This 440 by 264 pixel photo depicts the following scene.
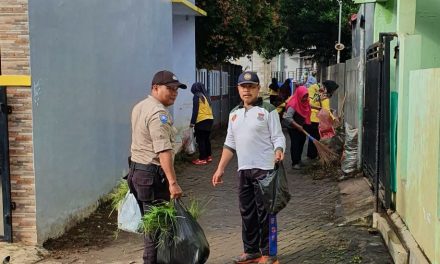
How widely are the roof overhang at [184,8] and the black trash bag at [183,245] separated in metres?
7.80

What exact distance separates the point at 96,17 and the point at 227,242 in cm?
333

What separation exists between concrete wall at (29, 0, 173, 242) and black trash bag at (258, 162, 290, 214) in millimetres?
2365

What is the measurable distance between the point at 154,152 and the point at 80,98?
238cm

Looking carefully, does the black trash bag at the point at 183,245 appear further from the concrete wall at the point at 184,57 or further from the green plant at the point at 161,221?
the concrete wall at the point at 184,57

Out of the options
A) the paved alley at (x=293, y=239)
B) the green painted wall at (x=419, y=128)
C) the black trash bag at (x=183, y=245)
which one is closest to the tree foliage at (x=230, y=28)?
the paved alley at (x=293, y=239)

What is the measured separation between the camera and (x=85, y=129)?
6.86m

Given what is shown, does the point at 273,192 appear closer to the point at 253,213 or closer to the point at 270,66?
the point at 253,213

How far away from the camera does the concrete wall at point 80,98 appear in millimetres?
5820

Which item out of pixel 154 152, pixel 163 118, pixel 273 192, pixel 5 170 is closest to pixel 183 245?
pixel 154 152

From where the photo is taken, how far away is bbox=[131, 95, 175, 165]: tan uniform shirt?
4.61 metres

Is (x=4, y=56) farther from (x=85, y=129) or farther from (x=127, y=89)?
(x=127, y=89)

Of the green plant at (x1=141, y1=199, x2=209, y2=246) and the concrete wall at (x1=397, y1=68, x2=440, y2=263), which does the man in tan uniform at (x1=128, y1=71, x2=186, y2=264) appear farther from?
the concrete wall at (x1=397, y1=68, x2=440, y2=263)

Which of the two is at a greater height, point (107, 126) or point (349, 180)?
point (107, 126)

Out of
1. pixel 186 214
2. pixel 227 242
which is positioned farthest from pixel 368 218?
Answer: pixel 186 214
